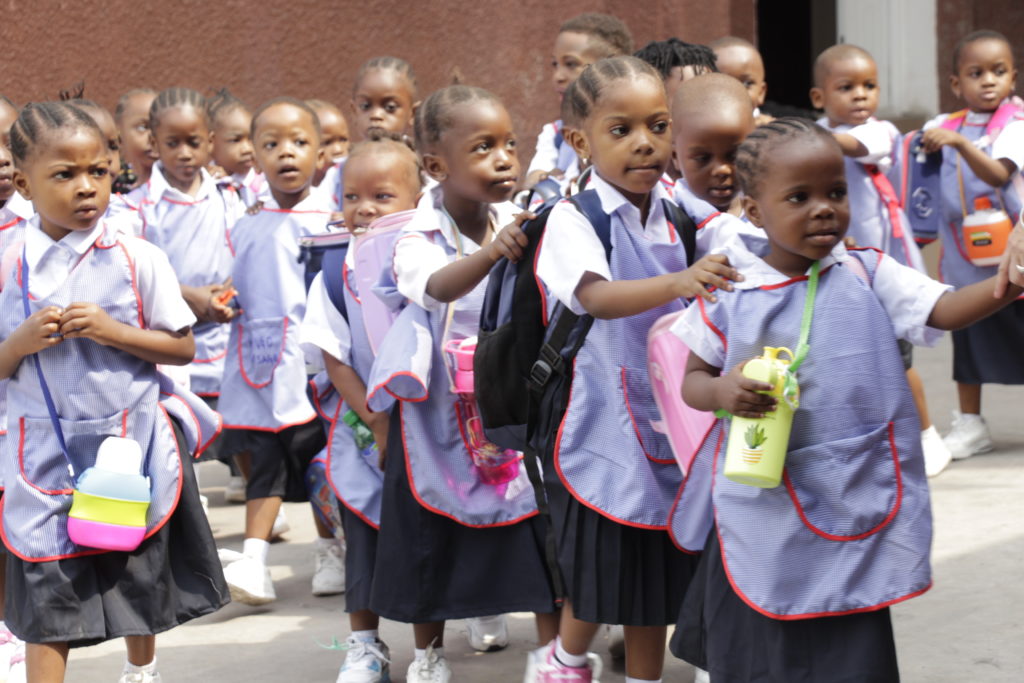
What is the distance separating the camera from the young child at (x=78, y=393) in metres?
3.44

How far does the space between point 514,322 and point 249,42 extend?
5406 mm

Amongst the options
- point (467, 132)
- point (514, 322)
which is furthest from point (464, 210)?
point (514, 322)

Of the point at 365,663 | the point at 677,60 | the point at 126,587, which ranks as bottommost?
the point at 365,663

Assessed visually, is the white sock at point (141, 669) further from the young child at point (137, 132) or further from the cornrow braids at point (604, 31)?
the young child at point (137, 132)

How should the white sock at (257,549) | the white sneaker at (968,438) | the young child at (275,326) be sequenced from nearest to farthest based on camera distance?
1. the white sock at (257,549)
2. the young child at (275,326)
3. the white sneaker at (968,438)

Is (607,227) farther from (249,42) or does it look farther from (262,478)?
(249,42)

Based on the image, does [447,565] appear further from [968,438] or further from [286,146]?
[968,438]

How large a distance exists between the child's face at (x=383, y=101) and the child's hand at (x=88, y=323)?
2.31 metres

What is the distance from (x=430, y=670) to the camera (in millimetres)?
Answer: 3816

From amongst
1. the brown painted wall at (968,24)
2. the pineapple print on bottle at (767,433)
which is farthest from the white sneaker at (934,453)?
the brown painted wall at (968,24)

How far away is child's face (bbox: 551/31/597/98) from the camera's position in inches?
208

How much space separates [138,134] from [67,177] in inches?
131

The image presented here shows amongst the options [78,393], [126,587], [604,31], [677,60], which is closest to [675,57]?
[677,60]

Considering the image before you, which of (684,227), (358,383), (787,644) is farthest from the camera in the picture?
(358,383)
